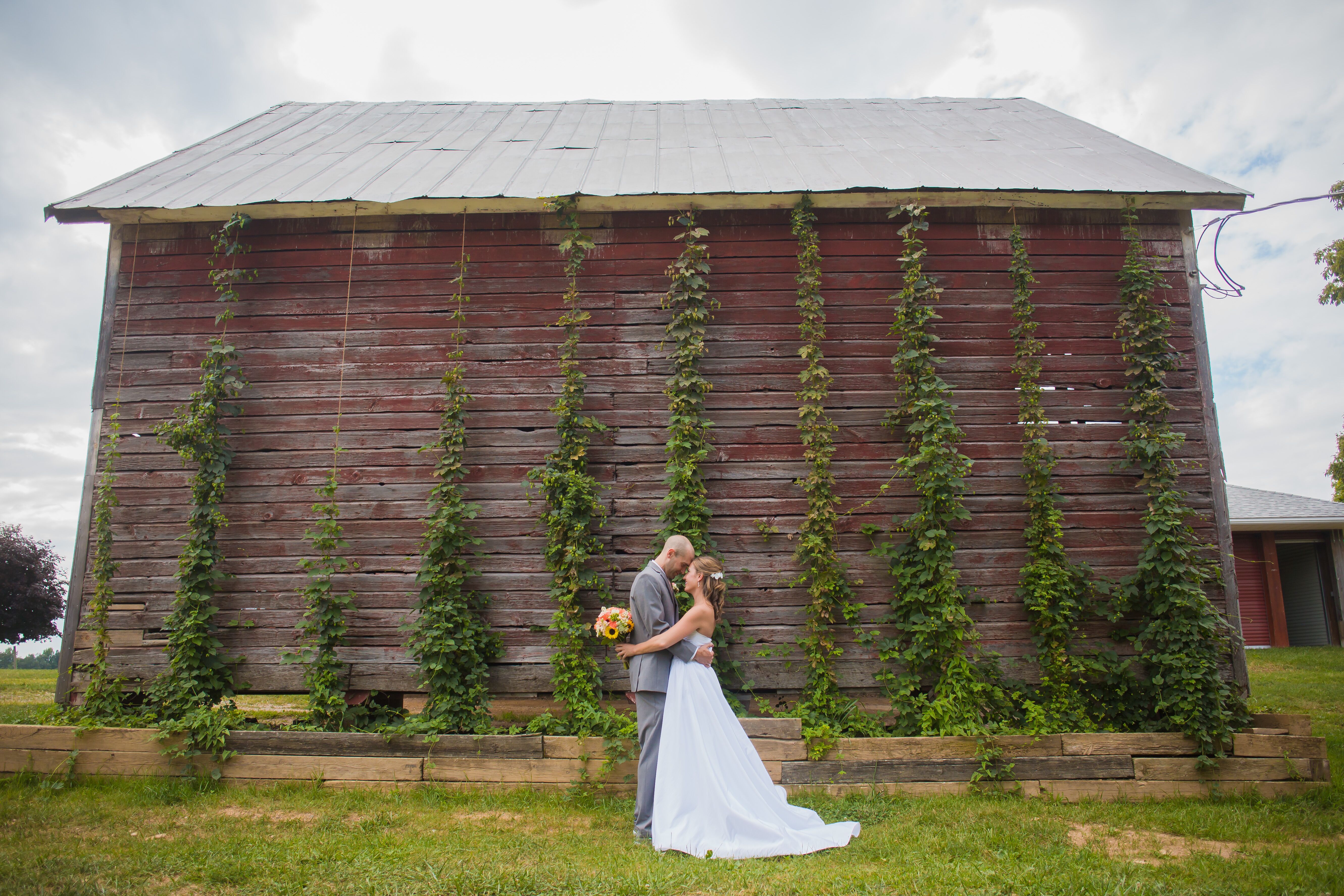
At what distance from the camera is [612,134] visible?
8.56 meters

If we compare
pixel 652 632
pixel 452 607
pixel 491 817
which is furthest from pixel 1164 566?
pixel 452 607

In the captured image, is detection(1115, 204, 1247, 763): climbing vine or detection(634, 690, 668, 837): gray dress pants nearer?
detection(634, 690, 668, 837): gray dress pants

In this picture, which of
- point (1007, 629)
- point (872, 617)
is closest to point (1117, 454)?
point (1007, 629)

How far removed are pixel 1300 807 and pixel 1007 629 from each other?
7.21ft

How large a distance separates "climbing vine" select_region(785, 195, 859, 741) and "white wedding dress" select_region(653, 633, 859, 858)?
3.94ft

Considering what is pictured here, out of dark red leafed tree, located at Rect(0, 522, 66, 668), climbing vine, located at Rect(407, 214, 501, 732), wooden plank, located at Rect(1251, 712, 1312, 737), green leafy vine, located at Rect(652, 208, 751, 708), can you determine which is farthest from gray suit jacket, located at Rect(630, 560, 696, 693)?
dark red leafed tree, located at Rect(0, 522, 66, 668)

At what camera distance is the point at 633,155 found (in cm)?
776

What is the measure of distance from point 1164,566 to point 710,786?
14.4ft

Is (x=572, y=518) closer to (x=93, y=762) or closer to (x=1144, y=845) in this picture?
(x=93, y=762)

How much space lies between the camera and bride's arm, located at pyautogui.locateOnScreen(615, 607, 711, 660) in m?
4.82

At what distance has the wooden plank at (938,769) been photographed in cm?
558

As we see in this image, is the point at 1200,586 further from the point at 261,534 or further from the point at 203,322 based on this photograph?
the point at 203,322

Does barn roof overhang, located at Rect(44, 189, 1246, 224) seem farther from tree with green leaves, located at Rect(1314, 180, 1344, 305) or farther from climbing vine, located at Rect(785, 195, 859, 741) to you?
tree with green leaves, located at Rect(1314, 180, 1344, 305)

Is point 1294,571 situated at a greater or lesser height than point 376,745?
greater
